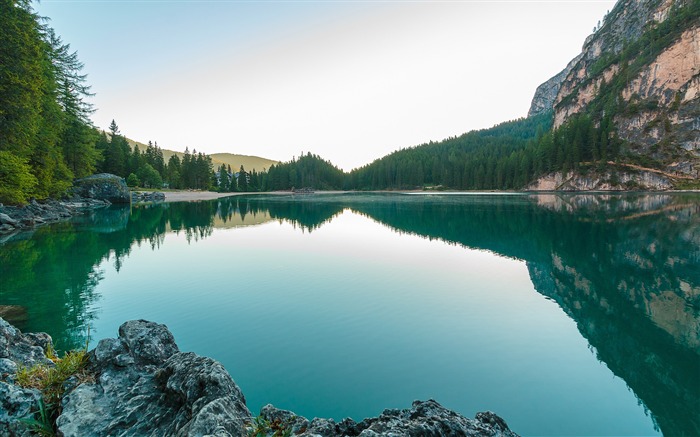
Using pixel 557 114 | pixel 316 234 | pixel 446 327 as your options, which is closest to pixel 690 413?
pixel 446 327

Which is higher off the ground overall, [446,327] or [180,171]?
[180,171]

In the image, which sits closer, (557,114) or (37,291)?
(37,291)

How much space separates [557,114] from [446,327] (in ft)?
697

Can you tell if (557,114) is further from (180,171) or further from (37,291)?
(37,291)

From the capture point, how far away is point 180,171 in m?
137

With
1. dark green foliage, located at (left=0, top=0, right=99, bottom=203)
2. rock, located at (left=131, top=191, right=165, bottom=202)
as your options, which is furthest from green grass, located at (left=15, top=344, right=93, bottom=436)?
rock, located at (left=131, top=191, right=165, bottom=202)

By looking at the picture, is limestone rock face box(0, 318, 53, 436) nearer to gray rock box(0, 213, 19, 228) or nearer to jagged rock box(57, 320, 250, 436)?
jagged rock box(57, 320, 250, 436)

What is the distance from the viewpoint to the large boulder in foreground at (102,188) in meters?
59.9

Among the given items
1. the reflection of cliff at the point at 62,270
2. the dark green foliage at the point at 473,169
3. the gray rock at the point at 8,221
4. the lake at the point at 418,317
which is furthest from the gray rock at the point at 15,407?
the dark green foliage at the point at 473,169

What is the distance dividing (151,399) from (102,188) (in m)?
73.5

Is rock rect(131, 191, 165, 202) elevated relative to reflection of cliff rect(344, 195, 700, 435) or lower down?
elevated

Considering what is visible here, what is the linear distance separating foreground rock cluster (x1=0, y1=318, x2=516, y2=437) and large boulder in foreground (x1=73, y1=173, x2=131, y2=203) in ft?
223

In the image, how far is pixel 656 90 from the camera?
124 meters

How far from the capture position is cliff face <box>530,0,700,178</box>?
356 feet
